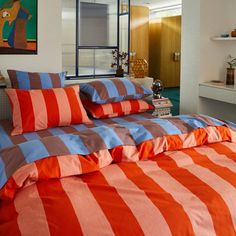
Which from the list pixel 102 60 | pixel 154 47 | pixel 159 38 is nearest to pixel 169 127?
pixel 102 60

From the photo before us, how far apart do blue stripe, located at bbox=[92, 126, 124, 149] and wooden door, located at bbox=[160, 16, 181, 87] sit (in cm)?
661

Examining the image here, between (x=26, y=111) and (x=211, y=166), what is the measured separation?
1.35 m

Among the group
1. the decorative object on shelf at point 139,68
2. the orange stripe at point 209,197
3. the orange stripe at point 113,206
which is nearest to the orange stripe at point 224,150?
the orange stripe at point 209,197

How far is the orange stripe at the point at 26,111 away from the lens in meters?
2.30

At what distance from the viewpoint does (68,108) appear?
2.48 m

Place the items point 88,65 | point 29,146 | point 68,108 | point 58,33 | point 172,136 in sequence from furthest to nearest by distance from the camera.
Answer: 1. point 88,65
2. point 58,33
3. point 68,108
4. point 172,136
5. point 29,146

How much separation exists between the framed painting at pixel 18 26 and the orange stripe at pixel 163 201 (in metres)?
1.87

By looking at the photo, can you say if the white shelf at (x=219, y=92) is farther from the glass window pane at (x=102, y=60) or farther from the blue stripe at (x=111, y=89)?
the glass window pane at (x=102, y=60)

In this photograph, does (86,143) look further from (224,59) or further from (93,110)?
(224,59)

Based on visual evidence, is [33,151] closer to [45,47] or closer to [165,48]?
[45,47]

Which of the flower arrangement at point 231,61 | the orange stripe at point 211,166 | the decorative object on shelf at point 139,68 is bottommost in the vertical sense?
the orange stripe at point 211,166

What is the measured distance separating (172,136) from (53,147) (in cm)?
67

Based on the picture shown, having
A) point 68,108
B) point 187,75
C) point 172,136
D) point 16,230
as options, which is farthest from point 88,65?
point 16,230

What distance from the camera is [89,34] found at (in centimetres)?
448
